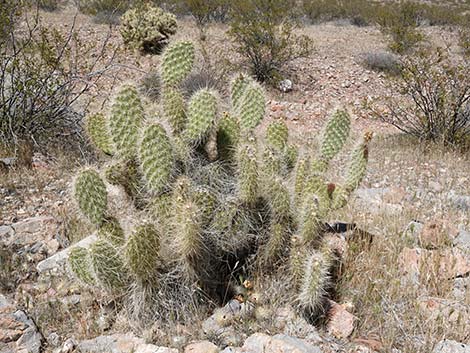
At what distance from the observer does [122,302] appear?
2.93 metres

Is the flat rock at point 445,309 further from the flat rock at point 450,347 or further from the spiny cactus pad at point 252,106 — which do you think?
the spiny cactus pad at point 252,106

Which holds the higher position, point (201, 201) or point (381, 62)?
point (201, 201)

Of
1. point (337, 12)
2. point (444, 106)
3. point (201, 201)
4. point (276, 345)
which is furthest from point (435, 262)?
point (337, 12)

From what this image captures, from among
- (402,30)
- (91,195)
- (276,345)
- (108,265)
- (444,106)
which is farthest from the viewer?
(402,30)

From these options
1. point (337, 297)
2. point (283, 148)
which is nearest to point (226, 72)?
point (283, 148)

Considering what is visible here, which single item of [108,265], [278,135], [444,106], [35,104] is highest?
[278,135]

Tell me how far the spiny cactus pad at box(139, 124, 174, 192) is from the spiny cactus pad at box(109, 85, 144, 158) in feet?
0.78

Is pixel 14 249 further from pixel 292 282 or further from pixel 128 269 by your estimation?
pixel 292 282

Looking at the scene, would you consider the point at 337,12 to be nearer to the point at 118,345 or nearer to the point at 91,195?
the point at 91,195

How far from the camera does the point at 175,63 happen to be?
3436 millimetres

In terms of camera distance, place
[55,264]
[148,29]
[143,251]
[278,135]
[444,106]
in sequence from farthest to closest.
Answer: [148,29] → [444,106] → [278,135] → [55,264] → [143,251]

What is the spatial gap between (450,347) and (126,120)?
7.47ft

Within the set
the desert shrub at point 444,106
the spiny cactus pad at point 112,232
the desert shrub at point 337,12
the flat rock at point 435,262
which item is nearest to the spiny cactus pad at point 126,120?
the spiny cactus pad at point 112,232

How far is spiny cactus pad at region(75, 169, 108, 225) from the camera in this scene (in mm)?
2770
